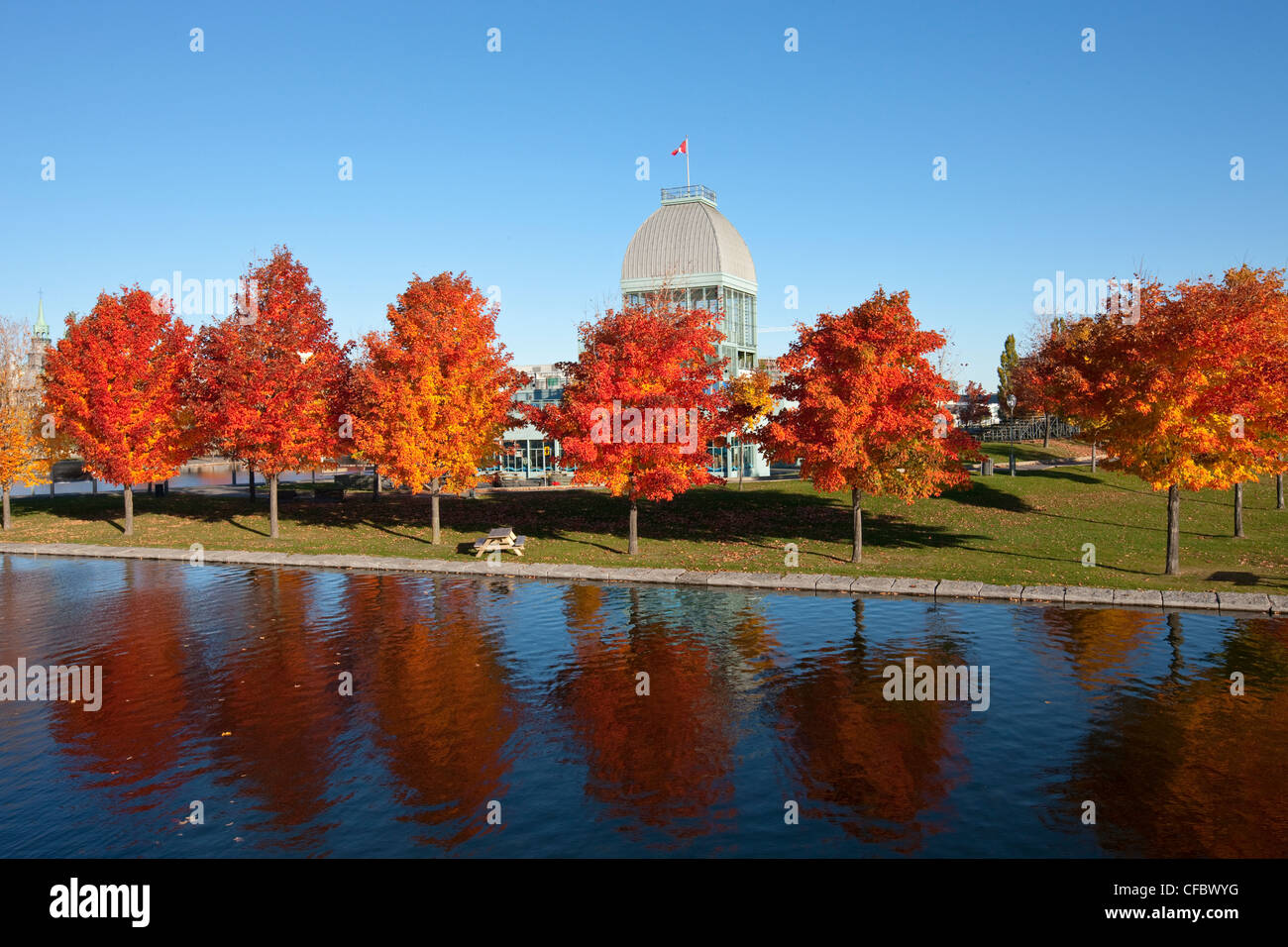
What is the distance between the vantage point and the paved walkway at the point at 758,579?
23516 mm

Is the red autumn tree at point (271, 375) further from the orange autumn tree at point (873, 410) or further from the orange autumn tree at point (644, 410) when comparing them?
the orange autumn tree at point (873, 410)

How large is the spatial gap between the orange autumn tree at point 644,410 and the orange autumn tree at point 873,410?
10.2ft

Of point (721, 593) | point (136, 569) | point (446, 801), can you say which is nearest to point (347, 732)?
point (446, 801)

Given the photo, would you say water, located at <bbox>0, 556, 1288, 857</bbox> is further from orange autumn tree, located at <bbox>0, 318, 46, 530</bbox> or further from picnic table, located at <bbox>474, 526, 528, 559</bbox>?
orange autumn tree, located at <bbox>0, 318, 46, 530</bbox>

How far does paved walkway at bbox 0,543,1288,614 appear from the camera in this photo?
77.2 ft

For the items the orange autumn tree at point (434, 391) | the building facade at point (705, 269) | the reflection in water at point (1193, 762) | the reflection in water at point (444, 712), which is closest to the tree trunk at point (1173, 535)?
the reflection in water at point (1193, 762)

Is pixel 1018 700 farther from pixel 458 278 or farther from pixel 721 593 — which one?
pixel 458 278

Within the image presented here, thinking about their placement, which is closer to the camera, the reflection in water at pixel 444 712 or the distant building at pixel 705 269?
the reflection in water at pixel 444 712

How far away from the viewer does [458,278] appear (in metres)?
37.0

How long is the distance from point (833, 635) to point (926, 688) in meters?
4.26

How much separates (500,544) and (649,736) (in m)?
19.3

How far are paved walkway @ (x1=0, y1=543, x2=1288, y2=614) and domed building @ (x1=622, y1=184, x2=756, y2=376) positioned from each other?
35929mm

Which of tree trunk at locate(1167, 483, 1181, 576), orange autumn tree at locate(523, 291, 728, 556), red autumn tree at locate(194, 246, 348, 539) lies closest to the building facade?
red autumn tree at locate(194, 246, 348, 539)
